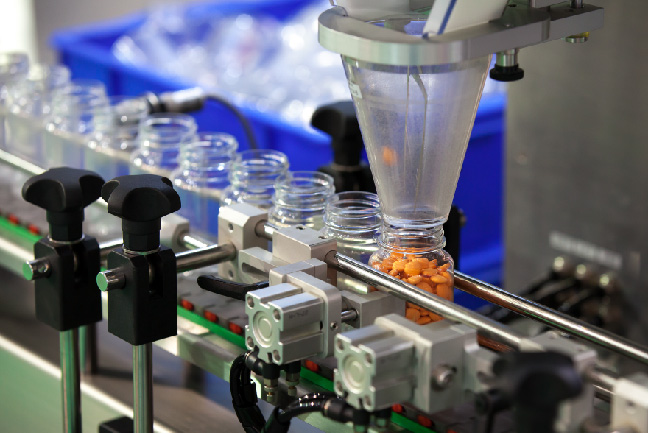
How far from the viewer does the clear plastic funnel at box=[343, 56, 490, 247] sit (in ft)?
3.43

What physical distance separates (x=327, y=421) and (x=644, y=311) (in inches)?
36.2

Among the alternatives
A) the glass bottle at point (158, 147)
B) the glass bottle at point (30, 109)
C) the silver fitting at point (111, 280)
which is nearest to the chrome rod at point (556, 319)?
the silver fitting at point (111, 280)

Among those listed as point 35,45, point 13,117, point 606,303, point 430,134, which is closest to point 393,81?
point 430,134

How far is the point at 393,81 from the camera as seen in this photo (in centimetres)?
105

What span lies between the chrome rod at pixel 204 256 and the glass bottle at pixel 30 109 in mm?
767

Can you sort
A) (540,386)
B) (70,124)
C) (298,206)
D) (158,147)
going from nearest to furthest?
(540,386)
(298,206)
(158,147)
(70,124)

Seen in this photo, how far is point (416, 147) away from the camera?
109cm

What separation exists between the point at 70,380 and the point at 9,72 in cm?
114

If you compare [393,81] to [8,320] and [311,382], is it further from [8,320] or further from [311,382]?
[8,320]

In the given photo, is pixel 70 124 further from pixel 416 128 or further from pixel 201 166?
pixel 416 128

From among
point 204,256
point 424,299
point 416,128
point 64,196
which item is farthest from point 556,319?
point 64,196

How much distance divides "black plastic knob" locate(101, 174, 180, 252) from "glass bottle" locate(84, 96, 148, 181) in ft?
2.20

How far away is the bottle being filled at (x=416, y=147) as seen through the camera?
1.05 metres

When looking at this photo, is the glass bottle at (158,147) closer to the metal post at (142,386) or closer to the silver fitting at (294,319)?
the metal post at (142,386)
